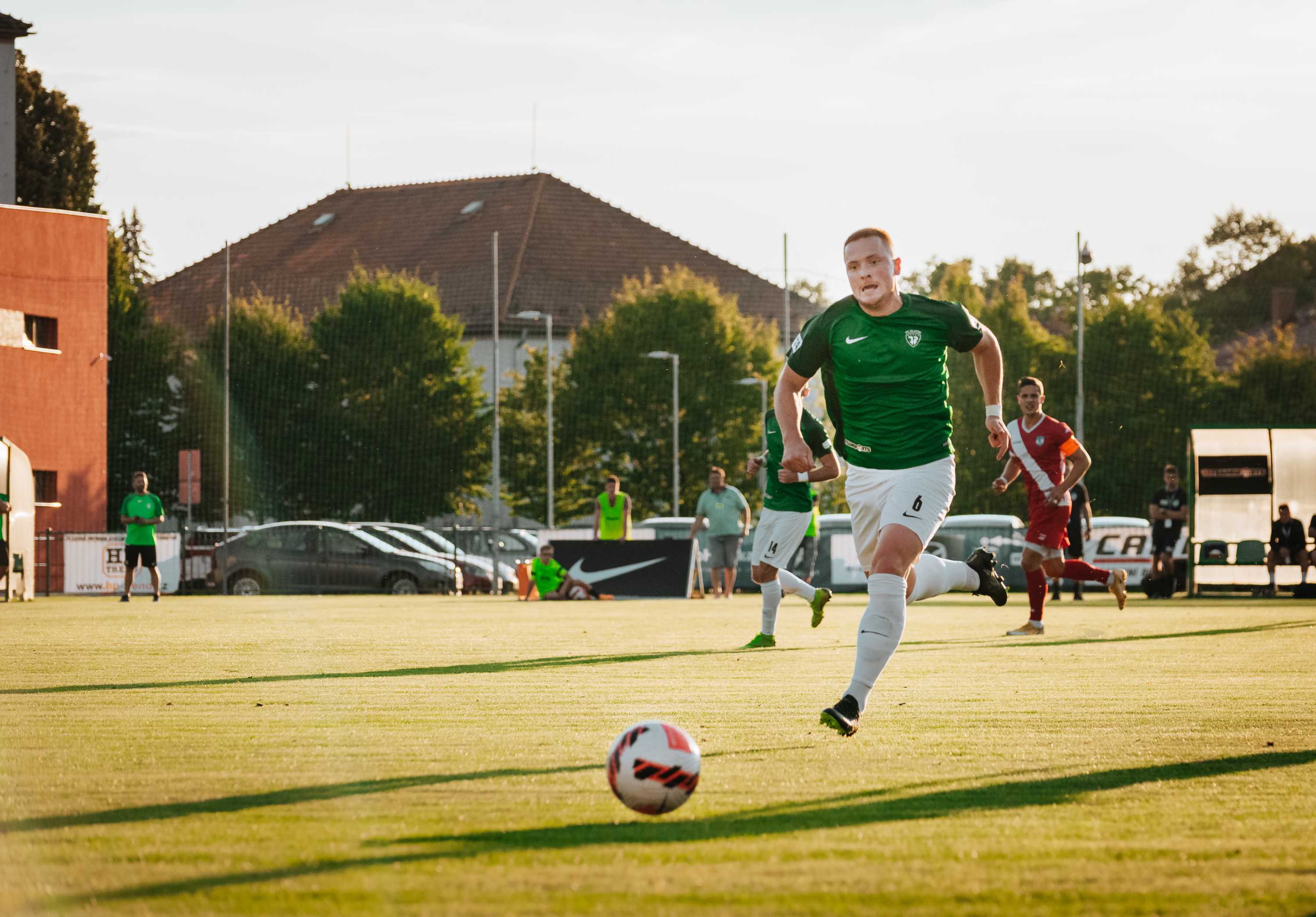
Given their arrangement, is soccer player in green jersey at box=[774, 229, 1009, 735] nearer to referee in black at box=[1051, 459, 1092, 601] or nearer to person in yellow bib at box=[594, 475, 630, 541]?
referee in black at box=[1051, 459, 1092, 601]

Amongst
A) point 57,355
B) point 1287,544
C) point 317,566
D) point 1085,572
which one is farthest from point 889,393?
point 57,355

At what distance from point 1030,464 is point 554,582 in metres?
14.9

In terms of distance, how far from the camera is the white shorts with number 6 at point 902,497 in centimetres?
784

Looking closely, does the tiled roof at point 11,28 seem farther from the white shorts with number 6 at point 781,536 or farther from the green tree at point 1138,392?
the white shorts with number 6 at point 781,536

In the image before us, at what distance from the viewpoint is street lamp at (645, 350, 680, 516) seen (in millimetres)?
57938

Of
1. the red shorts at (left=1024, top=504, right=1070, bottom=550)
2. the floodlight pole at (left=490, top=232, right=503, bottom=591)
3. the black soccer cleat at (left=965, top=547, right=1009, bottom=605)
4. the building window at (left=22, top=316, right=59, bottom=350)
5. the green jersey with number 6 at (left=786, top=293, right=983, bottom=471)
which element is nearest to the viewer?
the green jersey with number 6 at (left=786, top=293, right=983, bottom=471)

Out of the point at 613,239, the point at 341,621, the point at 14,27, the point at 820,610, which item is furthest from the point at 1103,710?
the point at 613,239

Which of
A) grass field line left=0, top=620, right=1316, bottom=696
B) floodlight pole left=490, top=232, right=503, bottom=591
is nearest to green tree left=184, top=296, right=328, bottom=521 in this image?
floodlight pole left=490, top=232, right=503, bottom=591

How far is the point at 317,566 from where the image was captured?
1372 inches

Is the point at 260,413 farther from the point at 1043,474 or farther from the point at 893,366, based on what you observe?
the point at 893,366

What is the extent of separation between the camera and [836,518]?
37.4 m

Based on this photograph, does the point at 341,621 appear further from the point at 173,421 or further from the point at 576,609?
the point at 173,421

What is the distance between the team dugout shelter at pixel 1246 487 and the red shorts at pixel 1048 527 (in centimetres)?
1557

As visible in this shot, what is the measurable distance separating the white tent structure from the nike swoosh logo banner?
847 cm
